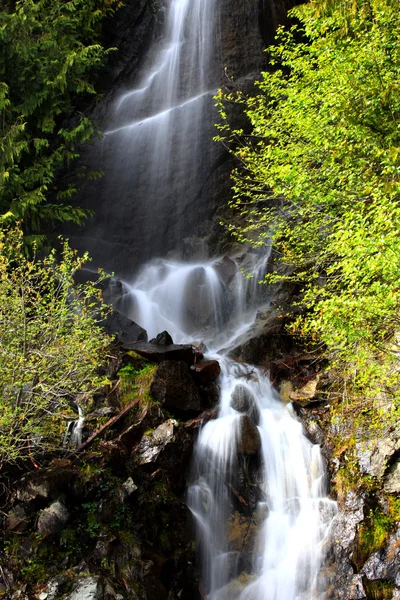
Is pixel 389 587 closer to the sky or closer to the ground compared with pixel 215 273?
closer to the ground

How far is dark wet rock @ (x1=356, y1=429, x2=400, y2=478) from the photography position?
24.4 ft

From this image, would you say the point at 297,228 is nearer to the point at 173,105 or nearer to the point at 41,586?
the point at 41,586

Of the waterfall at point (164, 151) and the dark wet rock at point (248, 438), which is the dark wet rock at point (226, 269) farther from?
the dark wet rock at point (248, 438)

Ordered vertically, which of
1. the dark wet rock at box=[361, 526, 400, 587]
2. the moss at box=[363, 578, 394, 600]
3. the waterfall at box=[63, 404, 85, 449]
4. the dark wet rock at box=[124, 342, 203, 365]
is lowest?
the moss at box=[363, 578, 394, 600]

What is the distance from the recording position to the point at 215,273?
15.0 m

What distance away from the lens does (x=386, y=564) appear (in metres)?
6.48

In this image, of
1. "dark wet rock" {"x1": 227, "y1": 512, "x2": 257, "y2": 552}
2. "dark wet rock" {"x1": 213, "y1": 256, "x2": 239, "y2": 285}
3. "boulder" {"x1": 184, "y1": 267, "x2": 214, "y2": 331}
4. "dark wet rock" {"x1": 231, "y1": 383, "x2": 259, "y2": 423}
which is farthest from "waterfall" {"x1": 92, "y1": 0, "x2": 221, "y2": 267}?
"dark wet rock" {"x1": 227, "y1": 512, "x2": 257, "y2": 552}

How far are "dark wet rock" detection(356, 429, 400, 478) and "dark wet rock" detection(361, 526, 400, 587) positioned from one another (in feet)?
3.25

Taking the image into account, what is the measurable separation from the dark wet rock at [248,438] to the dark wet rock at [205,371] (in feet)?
4.30

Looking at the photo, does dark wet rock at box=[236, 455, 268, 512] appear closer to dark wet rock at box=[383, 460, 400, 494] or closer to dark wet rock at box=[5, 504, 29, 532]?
dark wet rock at box=[383, 460, 400, 494]

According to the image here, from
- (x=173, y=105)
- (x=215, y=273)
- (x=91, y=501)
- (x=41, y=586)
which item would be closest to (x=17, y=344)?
(x=91, y=501)

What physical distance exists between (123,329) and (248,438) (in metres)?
4.26

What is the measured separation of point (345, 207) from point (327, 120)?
1.58 meters

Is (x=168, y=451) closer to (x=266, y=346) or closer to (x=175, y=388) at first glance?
(x=175, y=388)
